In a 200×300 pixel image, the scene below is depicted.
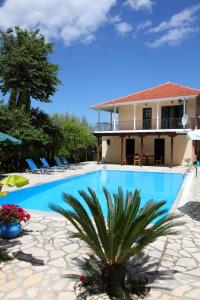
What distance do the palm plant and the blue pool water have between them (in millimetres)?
5819

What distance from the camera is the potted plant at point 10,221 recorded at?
5762mm

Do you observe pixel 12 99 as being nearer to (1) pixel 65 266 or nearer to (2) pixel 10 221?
(2) pixel 10 221

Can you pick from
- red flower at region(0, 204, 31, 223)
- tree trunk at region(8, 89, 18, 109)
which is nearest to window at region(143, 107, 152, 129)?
tree trunk at region(8, 89, 18, 109)

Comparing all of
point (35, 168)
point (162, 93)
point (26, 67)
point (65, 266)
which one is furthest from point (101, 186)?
point (162, 93)

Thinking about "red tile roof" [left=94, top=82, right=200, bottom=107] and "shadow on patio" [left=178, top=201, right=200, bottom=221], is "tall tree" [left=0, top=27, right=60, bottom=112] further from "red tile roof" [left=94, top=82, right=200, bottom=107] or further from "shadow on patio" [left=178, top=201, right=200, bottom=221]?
"shadow on patio" [left=178, top=201, right=200, bottom=221]

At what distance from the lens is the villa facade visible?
2403 cm

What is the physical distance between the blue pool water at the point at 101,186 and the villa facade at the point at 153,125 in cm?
504

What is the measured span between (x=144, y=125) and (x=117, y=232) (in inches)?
945

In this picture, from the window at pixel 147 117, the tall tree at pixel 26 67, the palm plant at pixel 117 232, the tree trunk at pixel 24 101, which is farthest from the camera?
the window at pixel 147 117

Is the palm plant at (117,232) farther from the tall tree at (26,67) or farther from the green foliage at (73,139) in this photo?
the green foliage at (73,139)

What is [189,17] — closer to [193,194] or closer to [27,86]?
[193,194]

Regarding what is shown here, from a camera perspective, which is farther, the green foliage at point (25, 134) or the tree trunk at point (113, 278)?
the green foliage at point (25, 134)

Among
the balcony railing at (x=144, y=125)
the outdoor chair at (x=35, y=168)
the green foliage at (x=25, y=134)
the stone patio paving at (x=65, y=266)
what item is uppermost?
the balcony railing at (x=144, y=125)

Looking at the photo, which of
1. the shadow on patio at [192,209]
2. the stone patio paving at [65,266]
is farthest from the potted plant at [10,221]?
the shadow on patio at [192,209]
